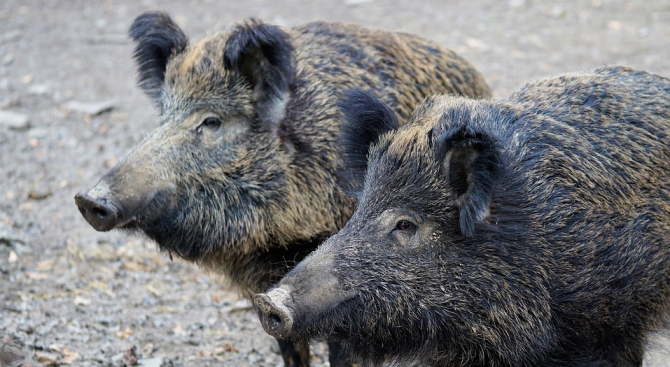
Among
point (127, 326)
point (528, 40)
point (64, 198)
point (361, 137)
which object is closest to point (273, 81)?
point (361, 137)

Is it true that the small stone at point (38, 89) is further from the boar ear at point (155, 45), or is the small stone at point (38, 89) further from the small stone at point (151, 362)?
the small stone at point (151, 362)

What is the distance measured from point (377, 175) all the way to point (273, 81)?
150cm

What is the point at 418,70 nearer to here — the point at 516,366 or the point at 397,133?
the point at 397,133

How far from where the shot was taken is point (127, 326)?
642 cm

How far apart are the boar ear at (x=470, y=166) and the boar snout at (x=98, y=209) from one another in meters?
2.00

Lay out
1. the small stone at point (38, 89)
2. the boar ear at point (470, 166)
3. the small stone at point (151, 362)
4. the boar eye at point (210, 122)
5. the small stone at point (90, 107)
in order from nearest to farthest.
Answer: the boar ear at point (470, 166) < the boar eye at point (210, 122) < the small stone at point (151, 362) < the small stone at point (90, 107) < the small stone at point (38, 89)

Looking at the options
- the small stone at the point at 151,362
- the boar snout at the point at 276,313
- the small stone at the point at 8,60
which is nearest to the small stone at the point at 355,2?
the small stone at the point at 8,60

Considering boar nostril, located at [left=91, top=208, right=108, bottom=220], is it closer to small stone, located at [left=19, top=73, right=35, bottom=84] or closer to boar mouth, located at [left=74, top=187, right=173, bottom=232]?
boar mouth, located at [left=74, top=187, right=173, bottom=232]

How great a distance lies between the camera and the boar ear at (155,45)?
591cm

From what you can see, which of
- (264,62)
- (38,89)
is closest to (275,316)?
(264,62)

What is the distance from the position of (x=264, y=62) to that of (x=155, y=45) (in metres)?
0.91

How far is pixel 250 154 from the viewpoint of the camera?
5570 millimetres

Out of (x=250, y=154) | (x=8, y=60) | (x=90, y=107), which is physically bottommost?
(x=8, y=60)

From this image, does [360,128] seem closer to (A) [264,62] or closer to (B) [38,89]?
(A) [264,62]
